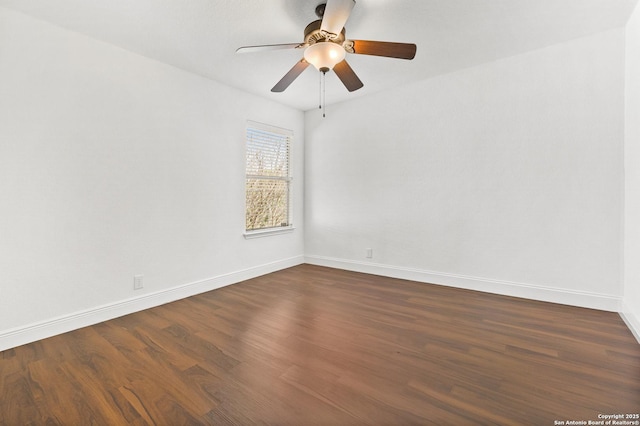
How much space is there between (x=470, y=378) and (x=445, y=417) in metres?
0.40

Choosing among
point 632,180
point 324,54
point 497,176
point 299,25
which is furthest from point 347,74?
point 632,180

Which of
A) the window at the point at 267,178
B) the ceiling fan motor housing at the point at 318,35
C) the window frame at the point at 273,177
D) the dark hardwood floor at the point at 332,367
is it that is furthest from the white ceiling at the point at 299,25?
the dark hardwood floor at the point at 332,367

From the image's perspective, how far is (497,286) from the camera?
10.4 feet

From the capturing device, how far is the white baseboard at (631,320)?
2.16 metres

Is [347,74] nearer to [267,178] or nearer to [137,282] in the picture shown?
[267,178]

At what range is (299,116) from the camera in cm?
475

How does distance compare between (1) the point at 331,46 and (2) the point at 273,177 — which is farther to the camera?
(2) the point at 273,177

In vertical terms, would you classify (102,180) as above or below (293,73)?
below

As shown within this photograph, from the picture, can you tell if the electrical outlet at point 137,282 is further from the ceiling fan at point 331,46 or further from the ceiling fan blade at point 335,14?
the ceiling fan blade at point 335,14

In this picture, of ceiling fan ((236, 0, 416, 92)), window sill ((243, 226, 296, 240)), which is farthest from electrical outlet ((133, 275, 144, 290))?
ceiling fan ((236, 0, 416, 92))

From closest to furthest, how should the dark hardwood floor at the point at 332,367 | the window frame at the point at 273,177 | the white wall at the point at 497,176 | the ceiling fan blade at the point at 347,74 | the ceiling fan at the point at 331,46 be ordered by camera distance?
the dark hardwood floor at the point at 332,367 < the ceiling fan at the point at 331,46 < the ceiling fan blade at the point at 347,74 < the white wall at the point at 497,176 < the window frame at the point at 273,177

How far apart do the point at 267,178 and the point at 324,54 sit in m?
2.43

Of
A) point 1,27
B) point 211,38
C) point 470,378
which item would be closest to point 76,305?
point 1,27

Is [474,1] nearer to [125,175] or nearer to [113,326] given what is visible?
[125,175]
